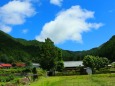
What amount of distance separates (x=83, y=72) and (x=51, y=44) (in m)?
13.9

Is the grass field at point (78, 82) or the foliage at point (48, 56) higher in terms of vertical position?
the foliage at point (48, 56)

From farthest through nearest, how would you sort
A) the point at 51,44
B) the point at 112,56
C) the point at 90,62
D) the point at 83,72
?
1. the point at 112,56
2. the point at 90,62
3. the point at 51,44
4. the point at 83,72

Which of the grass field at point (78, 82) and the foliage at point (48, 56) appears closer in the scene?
the grass field at point (78, 82)

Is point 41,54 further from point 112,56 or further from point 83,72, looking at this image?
point 112,56

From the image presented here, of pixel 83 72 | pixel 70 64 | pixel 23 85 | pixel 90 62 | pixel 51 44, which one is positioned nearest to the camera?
pixel 23 85

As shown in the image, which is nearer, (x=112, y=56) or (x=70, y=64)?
(x=70, y=64)

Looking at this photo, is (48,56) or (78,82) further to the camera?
(48,56)

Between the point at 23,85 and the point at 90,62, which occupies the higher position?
the point at 90,62

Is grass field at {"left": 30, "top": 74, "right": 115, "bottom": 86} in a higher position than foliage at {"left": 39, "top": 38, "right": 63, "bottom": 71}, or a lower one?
lower

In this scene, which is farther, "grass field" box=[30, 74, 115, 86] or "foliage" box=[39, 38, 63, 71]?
"foliage" box=[39, 38, 63, 71]

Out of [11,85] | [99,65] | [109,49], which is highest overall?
[109,49]

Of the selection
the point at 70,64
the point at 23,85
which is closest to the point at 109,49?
the point at 70,64

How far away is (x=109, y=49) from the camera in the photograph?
192625 millimetres

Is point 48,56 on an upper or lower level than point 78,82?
upper
